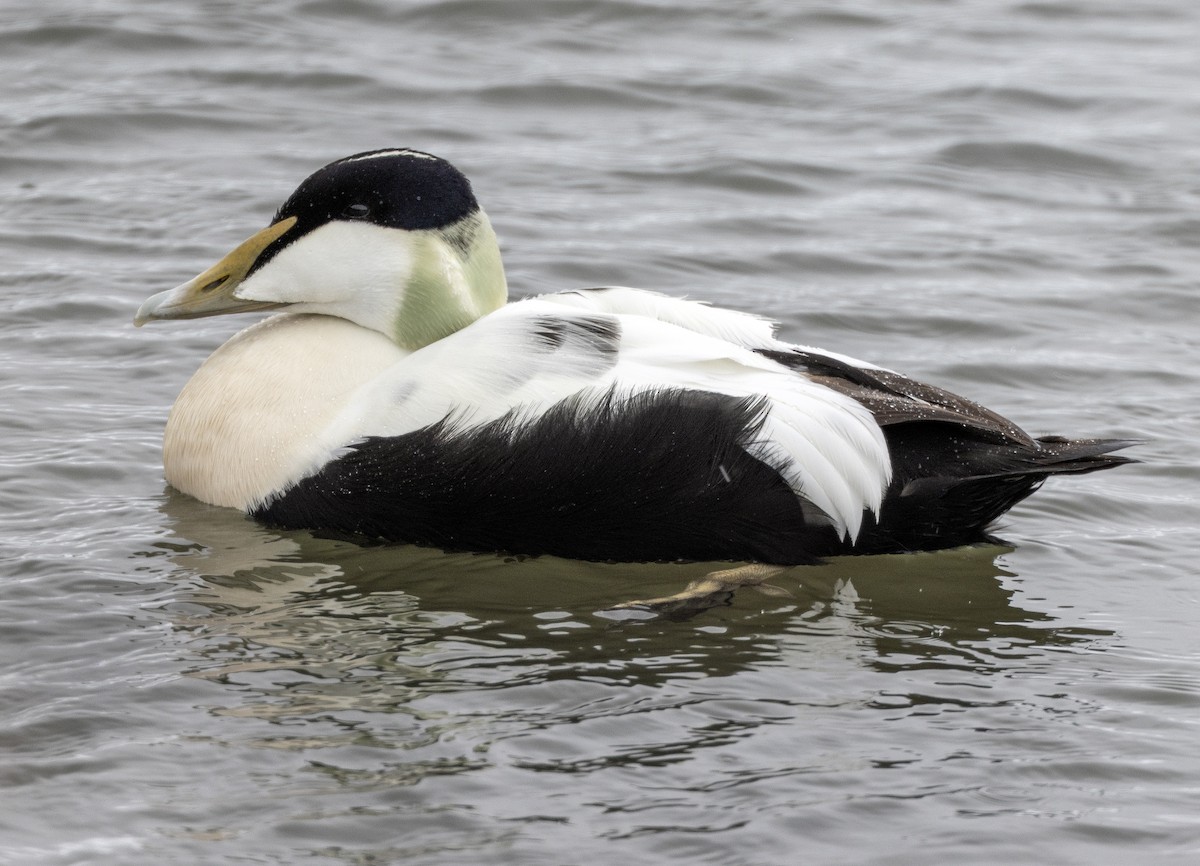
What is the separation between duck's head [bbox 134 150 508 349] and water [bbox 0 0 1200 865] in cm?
63

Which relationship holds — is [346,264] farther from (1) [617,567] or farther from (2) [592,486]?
(1) [617,567]

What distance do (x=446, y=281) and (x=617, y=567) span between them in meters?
0.87

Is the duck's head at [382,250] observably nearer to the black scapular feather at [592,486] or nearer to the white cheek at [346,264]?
the white cheek at [346,264]

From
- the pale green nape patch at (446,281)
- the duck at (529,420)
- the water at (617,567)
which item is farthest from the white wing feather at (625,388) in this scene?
the water at (617,567)

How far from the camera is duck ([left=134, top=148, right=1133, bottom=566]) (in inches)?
167

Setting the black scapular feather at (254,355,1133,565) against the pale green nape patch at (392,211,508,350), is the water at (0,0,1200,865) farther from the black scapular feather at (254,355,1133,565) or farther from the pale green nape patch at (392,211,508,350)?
the pale green nape patch at (392,211,508,350)

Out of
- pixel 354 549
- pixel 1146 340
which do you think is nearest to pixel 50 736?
pixel 354 549

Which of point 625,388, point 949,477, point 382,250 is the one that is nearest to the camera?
point 625,388

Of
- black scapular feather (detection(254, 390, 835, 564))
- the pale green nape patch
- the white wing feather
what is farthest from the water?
the pale green nape patch

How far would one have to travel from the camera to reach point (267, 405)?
4566mm

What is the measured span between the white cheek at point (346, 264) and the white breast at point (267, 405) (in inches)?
4.3

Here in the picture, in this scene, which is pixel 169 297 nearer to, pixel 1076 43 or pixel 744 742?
pixel 744 742

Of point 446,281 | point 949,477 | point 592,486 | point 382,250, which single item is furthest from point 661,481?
point 382,250

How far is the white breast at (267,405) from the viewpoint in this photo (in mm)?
4512
